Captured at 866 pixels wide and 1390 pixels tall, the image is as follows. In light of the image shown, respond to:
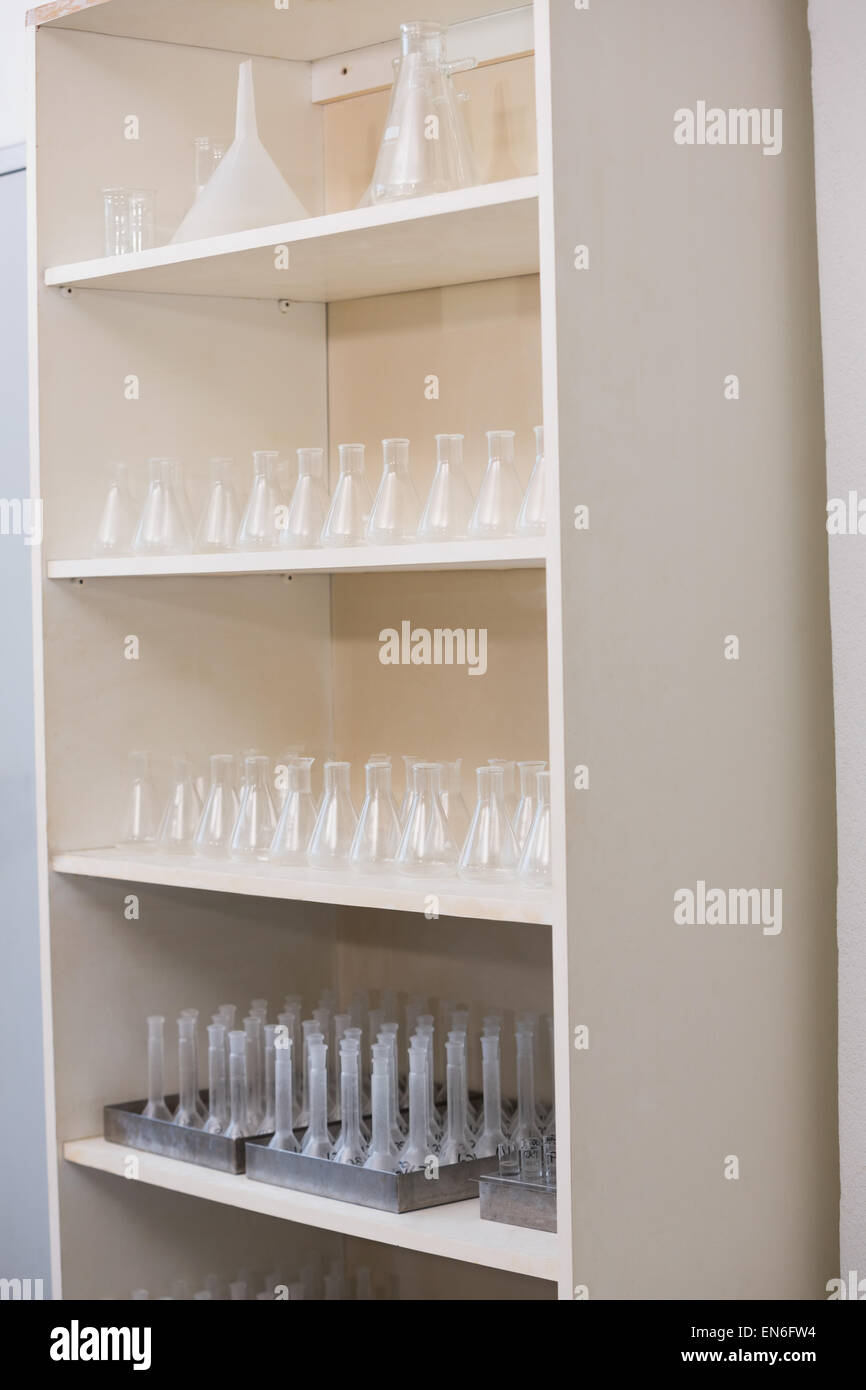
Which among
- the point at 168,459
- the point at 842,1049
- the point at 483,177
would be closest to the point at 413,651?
the point at 168,459

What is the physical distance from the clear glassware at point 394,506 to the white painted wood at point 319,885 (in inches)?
15.9

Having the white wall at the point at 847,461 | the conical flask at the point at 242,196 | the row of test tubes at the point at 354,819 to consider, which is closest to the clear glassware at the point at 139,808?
the row of test tubes at the point at 354,819

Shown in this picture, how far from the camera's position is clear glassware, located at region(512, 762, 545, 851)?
1.89 m

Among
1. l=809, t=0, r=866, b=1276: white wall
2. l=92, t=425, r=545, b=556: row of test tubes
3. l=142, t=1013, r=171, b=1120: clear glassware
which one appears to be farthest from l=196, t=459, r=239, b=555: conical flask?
l=809, t=0, r=866, b=1276: white wall

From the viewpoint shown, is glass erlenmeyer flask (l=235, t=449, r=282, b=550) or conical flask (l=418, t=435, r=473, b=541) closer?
conical flask (l=418, t=435, r=473, b=541)

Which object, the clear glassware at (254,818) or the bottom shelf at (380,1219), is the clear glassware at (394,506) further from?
the bottom shelf at (380,1219)

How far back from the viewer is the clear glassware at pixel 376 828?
200 cm

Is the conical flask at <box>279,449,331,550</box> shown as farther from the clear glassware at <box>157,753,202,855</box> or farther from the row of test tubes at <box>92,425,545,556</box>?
the clear glassware at <box>157,753,202,855</box>

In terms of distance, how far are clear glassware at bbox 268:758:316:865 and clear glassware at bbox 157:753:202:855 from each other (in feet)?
0.54

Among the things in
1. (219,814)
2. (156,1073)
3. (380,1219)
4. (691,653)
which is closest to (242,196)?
(219,814)

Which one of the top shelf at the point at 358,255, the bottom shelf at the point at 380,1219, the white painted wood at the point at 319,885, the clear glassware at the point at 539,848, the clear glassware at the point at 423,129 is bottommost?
the bottom shelf at the point at 380,1219

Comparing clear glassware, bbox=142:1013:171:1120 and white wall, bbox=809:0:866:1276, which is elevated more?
white wall, bbox=809:0:866:1276

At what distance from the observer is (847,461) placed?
73.0 inches

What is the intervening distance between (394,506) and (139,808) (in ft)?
2.06
